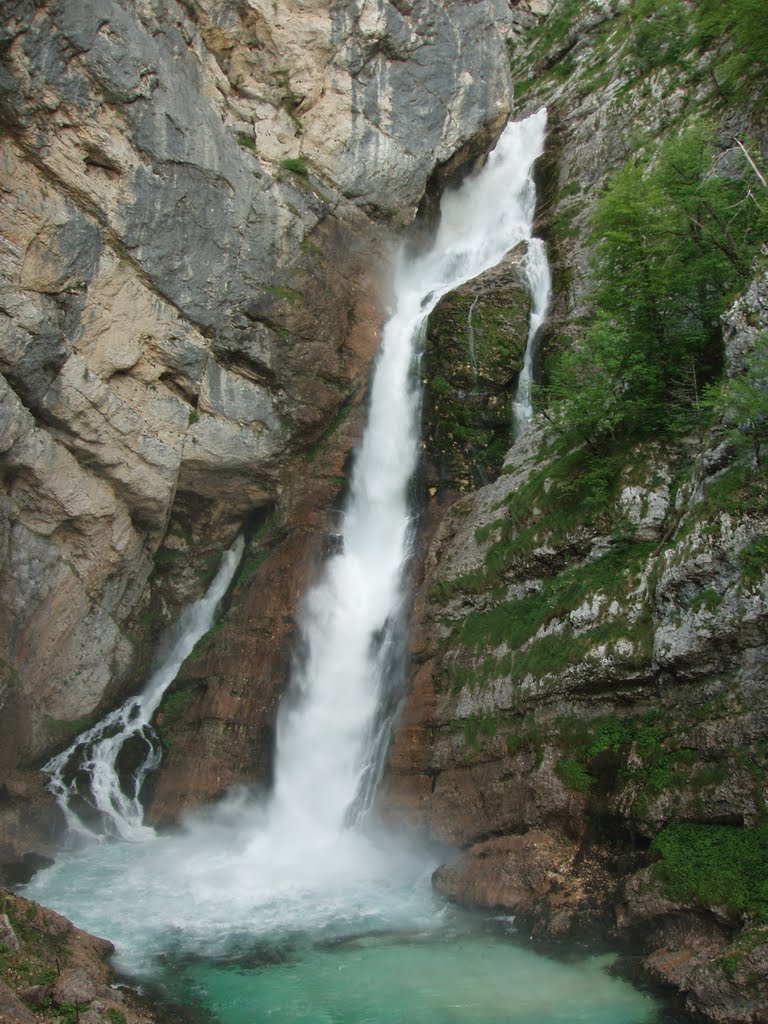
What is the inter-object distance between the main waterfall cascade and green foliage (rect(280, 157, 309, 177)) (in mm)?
4519

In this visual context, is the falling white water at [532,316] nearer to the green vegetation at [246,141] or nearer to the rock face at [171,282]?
the rock face at [171,282]

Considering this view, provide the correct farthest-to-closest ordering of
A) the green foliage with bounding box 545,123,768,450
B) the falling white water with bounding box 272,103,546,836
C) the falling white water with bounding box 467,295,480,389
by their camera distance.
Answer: the falling white water with bounding box 467,295,480,389 → the falling white water with bounding box 272,103,546,836 → the green foliage with bounding box 545,123,768,450

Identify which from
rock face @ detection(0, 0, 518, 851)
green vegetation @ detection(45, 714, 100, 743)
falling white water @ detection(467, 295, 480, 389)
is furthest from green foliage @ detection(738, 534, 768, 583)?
green vegetation @ detection(45, 714, 100, 743)

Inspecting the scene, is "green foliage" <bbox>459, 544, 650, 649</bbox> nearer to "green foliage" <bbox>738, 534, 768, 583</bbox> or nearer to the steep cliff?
the steep cliff

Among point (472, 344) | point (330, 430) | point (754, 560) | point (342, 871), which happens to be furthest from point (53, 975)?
point (472, 344)

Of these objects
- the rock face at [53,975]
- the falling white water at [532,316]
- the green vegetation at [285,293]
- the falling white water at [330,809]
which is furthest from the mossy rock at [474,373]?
the rock face at [53,975]

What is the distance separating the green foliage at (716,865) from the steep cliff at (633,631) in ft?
0.09

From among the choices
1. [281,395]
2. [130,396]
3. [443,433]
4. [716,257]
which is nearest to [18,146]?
[130,396]

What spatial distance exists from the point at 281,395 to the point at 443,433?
4782 mm

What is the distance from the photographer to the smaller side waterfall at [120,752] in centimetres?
1939

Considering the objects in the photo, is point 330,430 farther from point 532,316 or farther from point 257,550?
point 532,316

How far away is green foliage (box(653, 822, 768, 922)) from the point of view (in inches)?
364

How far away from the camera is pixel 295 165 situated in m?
23.4

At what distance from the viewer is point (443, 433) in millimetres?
21625
